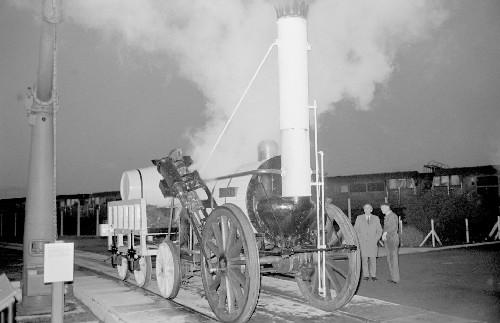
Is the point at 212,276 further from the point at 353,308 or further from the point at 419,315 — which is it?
the point at 419,315

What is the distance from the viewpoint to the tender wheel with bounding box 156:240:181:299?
8.55 metres

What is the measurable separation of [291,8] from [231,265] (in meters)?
3.75

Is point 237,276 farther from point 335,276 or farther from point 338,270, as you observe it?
point 335,276

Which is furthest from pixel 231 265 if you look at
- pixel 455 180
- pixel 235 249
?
pixel 455 180

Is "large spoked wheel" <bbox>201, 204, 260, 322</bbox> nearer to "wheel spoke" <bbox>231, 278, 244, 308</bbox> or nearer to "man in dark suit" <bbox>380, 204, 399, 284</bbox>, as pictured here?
"wheel spoke" <bbox>231, 278, 244, 308</bbox>

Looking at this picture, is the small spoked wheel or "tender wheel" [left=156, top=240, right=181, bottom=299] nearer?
"tender wheel" [left=156, top=240, right=181, bottom=299]

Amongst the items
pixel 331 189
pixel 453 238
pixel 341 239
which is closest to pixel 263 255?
pixel 341 239

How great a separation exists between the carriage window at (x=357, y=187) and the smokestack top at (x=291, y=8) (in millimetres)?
30087

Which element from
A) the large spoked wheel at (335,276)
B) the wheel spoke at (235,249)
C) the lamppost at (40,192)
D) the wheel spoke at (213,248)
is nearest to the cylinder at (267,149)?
the large spoked wheel at (335,276)

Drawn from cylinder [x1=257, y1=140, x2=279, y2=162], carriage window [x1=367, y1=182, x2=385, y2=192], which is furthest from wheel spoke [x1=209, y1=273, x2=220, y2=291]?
carriage window [x1=367, y1=182, x2=385, y2=192]

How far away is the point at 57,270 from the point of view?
5.89 m

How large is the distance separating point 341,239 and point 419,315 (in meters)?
1.67

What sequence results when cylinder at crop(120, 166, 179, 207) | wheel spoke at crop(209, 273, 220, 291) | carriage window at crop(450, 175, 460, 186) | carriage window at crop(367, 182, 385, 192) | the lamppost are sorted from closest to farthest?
wheel spoke at crop(209, 273, 220, 291) → the lamppost → cylinder at crop(120, 166, 179, 207) → carriage window at crop(367, 182, 385, 192) → carriage window at crop(450, 175, 460, 186)

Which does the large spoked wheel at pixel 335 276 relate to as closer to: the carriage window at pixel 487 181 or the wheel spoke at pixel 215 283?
the wheel spoke at pixel 215 283
